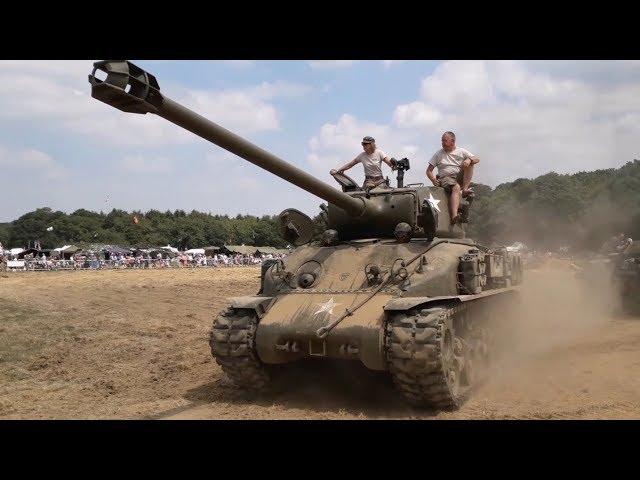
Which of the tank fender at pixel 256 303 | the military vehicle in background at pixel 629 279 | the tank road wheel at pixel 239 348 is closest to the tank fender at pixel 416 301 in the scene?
the tank fender at pixel 256 303

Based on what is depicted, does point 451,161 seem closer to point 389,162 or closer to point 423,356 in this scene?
point 389,162

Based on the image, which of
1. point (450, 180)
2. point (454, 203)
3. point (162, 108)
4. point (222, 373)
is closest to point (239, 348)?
point (222, 373)

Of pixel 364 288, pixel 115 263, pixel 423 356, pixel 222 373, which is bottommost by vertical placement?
pixel 222 373

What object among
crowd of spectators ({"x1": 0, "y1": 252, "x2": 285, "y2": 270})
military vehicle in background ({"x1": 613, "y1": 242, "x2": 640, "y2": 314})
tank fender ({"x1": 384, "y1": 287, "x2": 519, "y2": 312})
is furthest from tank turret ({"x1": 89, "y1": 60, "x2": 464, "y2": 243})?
crowd of spectators ({"x1": 0, "y1": 252, "x2": 285, "y2": 270})

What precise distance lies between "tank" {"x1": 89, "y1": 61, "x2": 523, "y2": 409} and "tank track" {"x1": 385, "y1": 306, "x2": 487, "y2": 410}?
13 millimetres

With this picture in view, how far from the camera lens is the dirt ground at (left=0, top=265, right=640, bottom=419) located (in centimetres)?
848

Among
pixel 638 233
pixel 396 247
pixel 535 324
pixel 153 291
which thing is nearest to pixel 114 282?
pixel 153 291

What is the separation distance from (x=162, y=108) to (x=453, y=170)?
6.19 m

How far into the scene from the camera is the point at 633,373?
1039cm

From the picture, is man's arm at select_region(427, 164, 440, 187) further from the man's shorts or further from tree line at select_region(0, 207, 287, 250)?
tree line at select_region(0, 207, 287, 250)

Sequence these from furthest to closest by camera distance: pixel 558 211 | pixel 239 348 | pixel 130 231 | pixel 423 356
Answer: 1. pixel 130 231
2. pixel 558 211
3. pixel 239 348
4. pixel 423 356

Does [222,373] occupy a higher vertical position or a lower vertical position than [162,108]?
lower

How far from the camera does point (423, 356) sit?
7.60 m

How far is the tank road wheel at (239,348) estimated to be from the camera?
872 cm
